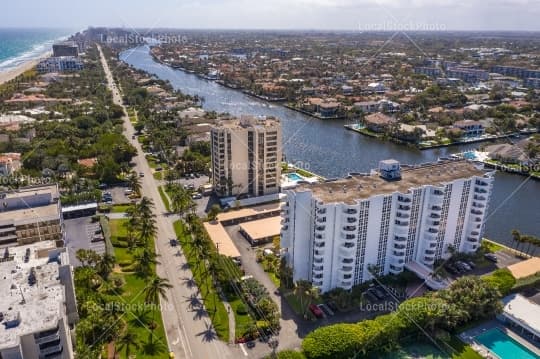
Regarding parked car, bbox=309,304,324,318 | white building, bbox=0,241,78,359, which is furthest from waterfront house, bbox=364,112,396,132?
white building, bbox=0,241,78,359

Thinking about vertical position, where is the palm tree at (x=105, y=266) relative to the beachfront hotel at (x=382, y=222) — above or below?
below

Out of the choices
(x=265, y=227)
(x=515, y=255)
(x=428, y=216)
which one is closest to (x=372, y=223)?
(x=428, y=216)

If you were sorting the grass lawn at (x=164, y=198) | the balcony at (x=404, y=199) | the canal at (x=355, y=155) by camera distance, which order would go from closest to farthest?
the balcony at (x=404, y=199) → the canal at (x=355, y=155) → the grass lawn at (x=164, y=198)

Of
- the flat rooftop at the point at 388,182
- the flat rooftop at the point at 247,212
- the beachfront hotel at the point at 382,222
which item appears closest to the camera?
the beachfront hotel at the point at 382,222

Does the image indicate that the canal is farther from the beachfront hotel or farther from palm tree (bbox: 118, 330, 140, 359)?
palm tree (bbox: 118, 330, 140, 359)

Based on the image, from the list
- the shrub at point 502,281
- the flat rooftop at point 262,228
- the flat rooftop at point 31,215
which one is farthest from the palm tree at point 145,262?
the shrub at point 502,281

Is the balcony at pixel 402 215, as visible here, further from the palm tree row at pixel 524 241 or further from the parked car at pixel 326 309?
the palm tree row at pixel 524 241

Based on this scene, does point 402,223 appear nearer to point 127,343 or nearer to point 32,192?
point 127,343

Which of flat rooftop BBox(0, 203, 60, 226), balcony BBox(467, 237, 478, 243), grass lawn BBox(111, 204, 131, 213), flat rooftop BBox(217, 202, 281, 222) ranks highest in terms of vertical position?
flat rooftop BBox(0, 203, 60, 226)
